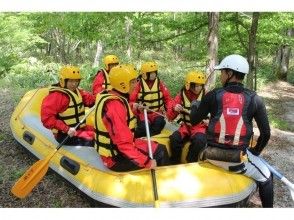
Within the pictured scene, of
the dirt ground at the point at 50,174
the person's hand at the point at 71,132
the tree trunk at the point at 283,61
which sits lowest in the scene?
the tree trunk at the point at 283,61

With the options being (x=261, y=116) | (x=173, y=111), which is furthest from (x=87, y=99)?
(x=261, y=116)

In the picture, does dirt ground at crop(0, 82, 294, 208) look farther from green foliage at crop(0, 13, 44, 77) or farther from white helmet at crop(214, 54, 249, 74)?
green foliage at crop(0, 13, 44, 77)

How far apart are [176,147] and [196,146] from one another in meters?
0.37

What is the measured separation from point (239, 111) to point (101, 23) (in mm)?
6317

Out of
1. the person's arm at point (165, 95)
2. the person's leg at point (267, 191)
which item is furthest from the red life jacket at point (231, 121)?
the person's arm at point (165, 95)

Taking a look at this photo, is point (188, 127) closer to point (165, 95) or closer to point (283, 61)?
point (165, 95)

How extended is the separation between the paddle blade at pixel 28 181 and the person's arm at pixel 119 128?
1.34m

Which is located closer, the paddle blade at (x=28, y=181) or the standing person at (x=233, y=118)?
the standing person at (x=233, y=118)

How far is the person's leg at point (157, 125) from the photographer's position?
6.83 metres

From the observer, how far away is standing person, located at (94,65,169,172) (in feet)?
15.0

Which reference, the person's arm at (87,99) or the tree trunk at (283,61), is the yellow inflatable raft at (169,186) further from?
the tree trunk at (283,61)

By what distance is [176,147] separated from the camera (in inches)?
235

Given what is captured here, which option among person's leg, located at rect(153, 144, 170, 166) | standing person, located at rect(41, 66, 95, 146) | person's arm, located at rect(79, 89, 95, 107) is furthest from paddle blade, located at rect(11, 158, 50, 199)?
person's leg, located at rect(153, 144, 170, 166)

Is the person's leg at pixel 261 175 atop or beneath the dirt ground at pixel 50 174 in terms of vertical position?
atop
